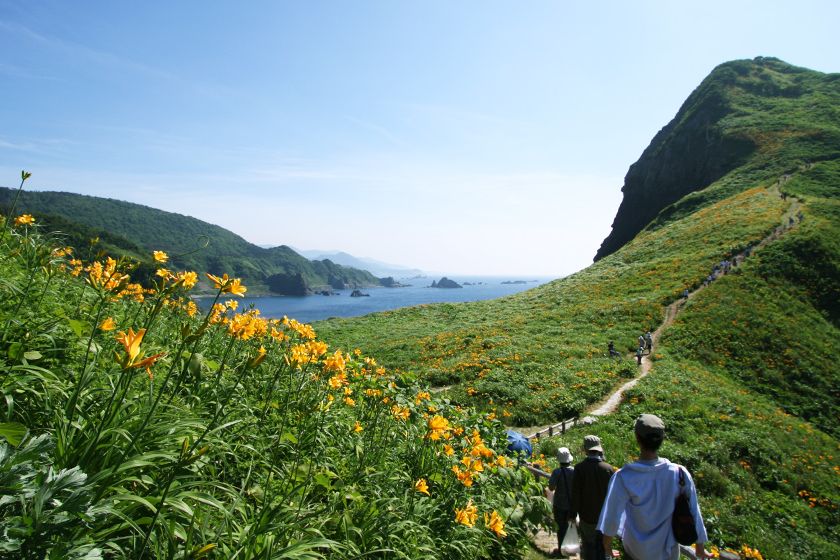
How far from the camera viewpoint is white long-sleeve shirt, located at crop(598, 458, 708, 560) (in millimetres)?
3508

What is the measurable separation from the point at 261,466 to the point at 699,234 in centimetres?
4310

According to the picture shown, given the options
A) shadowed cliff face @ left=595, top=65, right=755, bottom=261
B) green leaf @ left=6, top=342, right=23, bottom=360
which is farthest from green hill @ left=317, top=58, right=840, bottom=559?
green leaf @ left=6, top=342, right=23, bottom=360

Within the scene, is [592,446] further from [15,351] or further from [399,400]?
[15,351]

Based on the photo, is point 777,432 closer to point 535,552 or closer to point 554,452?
point 554,452

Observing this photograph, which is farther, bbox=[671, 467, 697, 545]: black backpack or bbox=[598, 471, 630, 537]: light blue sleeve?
bbox=[598, 471, 630, 537]: light blue sleeve

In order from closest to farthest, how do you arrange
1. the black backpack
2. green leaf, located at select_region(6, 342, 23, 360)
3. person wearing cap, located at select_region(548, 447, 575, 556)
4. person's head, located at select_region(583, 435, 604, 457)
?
green leaf, located at select_region(6, 342, 23, 360) → the black backpack → person's head, located at select_region(583, 435, 604, 457) → person wearing cap, located at select_region(548, 447, 575, 556)

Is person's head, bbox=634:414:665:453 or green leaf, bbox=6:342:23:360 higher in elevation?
green leaf, bbox=6:342:23:360

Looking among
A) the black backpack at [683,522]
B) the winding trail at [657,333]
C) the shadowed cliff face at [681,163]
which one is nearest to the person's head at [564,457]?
the winding trail at [657,333]

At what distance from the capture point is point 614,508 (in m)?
3.68

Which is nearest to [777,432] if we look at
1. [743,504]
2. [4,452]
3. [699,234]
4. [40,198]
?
[743,504]

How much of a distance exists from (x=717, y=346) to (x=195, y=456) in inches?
952

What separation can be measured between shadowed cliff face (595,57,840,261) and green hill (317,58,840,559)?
3.32 m

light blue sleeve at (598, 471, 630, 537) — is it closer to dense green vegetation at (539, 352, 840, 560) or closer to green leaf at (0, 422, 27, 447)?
green leaf at (0, 422, 27, 447)

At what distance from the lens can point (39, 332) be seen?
125 inches
